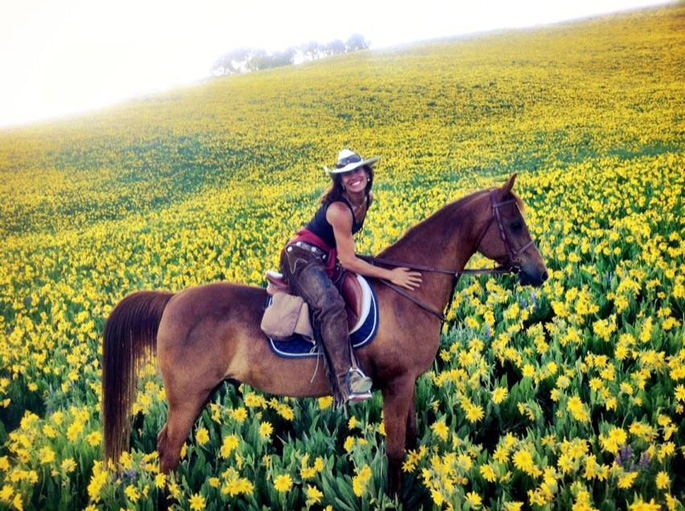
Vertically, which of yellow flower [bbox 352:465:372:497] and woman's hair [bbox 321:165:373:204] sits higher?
woman's hair [bbox 321:165:373:204]

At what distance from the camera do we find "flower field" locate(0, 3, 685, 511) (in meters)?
3.08

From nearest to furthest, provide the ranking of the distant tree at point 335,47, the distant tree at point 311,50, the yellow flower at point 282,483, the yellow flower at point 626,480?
the yellow flower at point 626,480 → the yellow flower at point 282,483 → the distant tree at point 335,47 → the distant tree at point 311,50

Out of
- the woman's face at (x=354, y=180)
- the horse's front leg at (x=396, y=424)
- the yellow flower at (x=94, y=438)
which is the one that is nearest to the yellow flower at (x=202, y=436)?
the yellow flower at (x=94, y=438)

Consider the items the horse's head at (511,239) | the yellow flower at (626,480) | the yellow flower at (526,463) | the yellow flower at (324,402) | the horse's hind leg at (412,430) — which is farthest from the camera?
the yellow flower at (324,402)

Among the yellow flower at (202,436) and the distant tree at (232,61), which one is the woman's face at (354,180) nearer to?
the yellow flower at (202,436)

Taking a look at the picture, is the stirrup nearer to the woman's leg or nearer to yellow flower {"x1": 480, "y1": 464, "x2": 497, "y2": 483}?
the woman's leg

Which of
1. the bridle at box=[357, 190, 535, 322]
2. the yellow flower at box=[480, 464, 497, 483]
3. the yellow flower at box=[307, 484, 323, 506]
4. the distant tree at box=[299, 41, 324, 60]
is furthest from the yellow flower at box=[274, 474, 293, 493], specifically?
the distant tree at box=[299, 41, 324, 60]

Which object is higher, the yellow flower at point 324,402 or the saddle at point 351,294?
the saddle at point 351,294

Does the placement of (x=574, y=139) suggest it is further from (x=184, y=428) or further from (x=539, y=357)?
(x=184, y=428)

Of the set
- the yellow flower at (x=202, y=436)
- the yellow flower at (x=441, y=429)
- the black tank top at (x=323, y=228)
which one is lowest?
the yellow flower at (x=441, y=429)

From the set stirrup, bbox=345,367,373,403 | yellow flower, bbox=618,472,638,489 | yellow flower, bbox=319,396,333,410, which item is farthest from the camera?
yellow flower, bbox=319,396,333,410

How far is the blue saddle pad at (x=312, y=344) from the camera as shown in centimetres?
310

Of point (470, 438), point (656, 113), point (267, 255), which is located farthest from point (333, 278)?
point (656, 113)

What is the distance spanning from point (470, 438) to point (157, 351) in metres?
2.34
